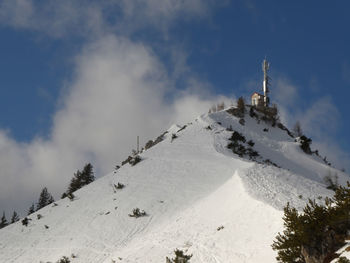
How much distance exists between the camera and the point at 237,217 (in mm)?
17594

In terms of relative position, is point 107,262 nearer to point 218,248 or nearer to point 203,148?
point 218,248

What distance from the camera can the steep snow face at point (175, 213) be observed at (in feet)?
51.8

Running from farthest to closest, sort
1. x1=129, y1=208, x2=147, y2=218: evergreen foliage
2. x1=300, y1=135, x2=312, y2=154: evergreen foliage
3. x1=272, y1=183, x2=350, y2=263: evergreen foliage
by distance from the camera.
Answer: x1=300, y1=135, x2=312, y2=154: evergreen foliage
x1=129, y1=208, x2=147, y2=218: evergreen foliage
x1=272, y1=183, x2=350, y2=263: evergreen foliage

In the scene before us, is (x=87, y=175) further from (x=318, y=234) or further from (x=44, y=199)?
(x=318, y=234)

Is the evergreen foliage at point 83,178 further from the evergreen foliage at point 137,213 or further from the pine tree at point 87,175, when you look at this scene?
the evergreen foliage at point 137,213

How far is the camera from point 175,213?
73.2ft

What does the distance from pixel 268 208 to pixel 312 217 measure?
7.95m

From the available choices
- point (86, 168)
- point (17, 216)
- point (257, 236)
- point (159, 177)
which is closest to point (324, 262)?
point (257, 236)

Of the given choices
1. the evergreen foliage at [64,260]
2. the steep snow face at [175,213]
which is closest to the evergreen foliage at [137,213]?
the steep snow face at [175,213]

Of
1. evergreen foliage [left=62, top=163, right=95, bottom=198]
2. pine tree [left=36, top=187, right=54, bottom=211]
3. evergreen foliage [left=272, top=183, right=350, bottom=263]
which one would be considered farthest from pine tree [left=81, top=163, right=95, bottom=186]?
evergreen foliage [left=272, top=183, right=350, bottom=263]

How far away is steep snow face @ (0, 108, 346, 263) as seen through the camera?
15.8 meters

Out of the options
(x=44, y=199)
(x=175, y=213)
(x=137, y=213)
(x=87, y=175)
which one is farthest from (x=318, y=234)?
(x=44, y=199)

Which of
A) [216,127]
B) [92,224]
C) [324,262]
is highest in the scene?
[216,127]

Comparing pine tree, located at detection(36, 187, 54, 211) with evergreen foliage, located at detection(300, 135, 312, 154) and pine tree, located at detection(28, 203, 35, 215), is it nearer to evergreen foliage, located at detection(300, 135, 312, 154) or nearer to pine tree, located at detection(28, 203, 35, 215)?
pine tree, located at detection(28, 203, 35, 215)
